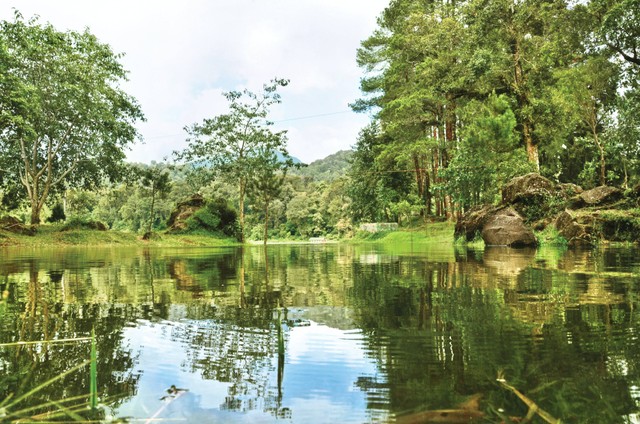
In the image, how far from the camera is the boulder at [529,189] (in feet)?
58.1

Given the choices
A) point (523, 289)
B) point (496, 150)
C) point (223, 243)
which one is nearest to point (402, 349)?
point (523, 289)

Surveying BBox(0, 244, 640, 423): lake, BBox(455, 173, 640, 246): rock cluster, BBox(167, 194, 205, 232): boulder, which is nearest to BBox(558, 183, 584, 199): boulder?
BBox(455, 173, 640, 246): rock cluster

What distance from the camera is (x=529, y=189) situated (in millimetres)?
17844

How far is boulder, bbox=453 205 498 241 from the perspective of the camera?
1764cm

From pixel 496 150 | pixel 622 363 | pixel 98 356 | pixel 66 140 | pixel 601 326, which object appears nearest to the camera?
pixel 622 363

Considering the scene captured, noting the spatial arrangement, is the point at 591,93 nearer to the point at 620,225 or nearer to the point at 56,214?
the point at 620,225

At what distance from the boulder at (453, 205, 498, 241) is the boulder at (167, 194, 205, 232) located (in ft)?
65.0

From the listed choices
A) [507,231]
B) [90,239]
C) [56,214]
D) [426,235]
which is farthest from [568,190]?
[56,214]

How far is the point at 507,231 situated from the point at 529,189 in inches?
110

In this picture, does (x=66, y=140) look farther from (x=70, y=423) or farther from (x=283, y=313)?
(x=70, y=423)

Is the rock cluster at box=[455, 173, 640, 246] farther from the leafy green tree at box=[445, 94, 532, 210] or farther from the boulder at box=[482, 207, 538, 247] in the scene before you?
the leafy green tree at box=[445, 94, 532, 210]

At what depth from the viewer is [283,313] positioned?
4.18 metres

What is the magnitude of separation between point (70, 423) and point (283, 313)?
254 cm

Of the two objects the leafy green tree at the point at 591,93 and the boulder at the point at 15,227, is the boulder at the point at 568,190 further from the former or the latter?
the boulder at the point at 15,227
